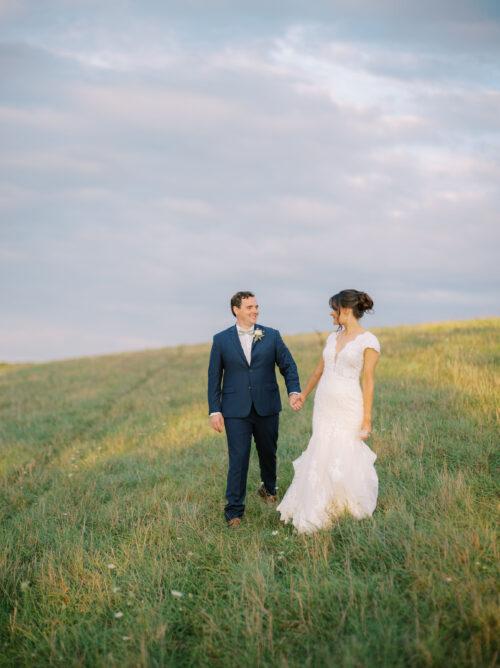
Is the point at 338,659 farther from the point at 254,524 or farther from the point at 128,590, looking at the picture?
the point at 254,524

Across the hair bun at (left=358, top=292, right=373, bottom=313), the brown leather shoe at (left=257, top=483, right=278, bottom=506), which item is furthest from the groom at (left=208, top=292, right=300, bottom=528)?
the hair bun at (left=358, top=292, right=373, bottom=313)

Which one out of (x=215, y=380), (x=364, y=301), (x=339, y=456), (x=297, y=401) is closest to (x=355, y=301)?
(x=364, y=301)

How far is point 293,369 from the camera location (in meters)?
7.50

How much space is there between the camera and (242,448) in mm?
7078

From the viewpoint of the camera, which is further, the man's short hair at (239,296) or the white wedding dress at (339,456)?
the man's short hair at (239,296)

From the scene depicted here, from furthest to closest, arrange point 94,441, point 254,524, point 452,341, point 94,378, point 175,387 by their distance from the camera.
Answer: point 94,378 < point 175,387 < point 452,341 < point 94,441 < point 254,524

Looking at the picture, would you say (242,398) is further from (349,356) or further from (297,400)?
(349,356)

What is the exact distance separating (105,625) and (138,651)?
603 mm

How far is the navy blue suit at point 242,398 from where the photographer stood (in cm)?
703

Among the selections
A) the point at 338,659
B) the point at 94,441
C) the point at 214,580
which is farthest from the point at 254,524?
the point at 94,441

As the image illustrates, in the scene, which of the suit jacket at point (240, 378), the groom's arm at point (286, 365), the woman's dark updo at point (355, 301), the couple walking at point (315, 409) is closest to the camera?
the couple walking at point (315, 409)

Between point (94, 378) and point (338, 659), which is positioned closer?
point (338, 659)

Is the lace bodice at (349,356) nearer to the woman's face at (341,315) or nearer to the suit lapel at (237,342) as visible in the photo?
the woman's face at (341,315)

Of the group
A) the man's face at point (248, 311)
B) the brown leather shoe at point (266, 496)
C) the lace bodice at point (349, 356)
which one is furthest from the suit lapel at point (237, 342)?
the brown leather shoe at point (266, 496)
